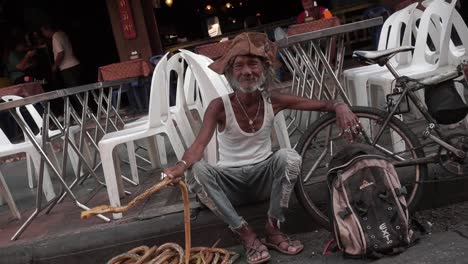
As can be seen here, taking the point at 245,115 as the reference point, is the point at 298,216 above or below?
below

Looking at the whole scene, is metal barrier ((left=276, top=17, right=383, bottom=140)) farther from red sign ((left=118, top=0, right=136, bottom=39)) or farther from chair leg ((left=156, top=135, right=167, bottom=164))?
red sign ((left=118, top=0, right=136, bottom=39))

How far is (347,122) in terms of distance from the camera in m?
3.08

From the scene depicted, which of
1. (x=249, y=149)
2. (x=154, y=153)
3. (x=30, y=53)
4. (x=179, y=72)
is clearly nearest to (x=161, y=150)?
(x=154, y=153)

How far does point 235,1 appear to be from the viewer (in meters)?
12.5

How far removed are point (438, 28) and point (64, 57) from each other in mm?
6332

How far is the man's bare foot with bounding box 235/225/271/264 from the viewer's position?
3125 mm

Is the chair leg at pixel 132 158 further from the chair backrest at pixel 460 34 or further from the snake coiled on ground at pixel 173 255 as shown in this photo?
the chair backrest at pixel 460 34

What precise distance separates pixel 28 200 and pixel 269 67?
316 centimetres

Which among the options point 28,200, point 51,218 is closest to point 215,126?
point 51,218

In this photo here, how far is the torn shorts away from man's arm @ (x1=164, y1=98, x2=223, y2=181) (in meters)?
0.08

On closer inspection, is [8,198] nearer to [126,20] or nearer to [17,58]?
[126,20]

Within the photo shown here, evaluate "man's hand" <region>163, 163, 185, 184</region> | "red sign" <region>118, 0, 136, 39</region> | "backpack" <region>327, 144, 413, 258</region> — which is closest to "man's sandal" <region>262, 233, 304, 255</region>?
"backpack" <region>327, 144, 413, 258</region>

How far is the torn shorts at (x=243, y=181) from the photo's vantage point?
122 inches

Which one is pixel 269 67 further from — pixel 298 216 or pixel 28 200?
pixel 28 200
